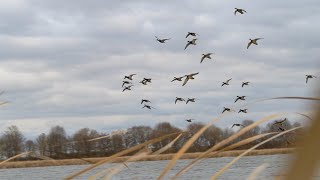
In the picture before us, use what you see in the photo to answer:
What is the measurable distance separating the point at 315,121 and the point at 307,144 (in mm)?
17

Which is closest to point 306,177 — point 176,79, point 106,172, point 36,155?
point 106,172

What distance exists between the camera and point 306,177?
342 mm

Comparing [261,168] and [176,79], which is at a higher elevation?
[176,79]

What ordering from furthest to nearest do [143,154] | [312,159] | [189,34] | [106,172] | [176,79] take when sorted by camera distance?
[189,34] → [176,79] → [106,172] → [143,154] → [312,159]

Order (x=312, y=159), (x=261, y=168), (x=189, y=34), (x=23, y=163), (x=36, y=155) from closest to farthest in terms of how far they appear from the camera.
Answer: (x=312, y=159) → (x=261, y=168) → (x=36, y=155) → (x=189, y=34) → (x=23, y=163)

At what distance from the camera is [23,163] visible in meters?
63.5

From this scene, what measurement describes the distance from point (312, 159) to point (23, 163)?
6632 cm

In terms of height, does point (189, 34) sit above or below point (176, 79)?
above

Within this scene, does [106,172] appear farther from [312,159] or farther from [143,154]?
[312,159]

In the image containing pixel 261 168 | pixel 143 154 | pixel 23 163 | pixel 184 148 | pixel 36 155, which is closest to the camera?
pixel 184 148

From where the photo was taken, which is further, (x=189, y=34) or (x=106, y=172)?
(x=189, y=34)

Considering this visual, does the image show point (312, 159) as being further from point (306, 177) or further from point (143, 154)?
point (143, 154)

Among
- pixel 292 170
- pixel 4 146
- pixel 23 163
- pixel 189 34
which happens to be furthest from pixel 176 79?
pixel 23 163

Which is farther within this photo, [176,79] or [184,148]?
[176,79]
